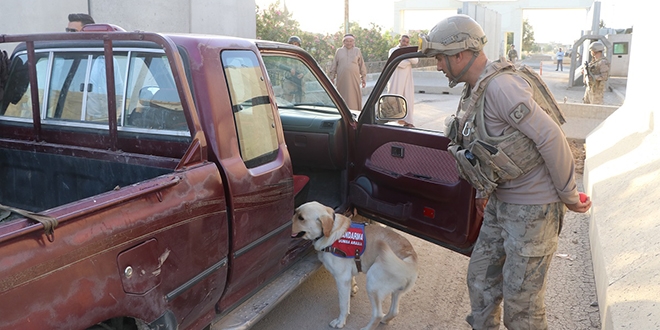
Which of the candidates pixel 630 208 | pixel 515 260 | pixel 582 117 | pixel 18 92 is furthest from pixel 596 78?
pixel 18 92

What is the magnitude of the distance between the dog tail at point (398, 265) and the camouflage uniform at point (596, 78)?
33.2 ft

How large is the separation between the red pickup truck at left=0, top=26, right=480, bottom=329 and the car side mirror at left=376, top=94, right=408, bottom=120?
124mm

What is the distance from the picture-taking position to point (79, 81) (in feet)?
9.71

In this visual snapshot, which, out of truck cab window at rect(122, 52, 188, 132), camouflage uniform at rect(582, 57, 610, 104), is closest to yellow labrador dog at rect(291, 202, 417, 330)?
truck cab window at rect(122, 52, 188, 132)

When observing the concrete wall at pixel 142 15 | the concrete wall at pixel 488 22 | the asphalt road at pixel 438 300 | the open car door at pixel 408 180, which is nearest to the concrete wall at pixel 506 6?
the concrete wall at pixel 488 22

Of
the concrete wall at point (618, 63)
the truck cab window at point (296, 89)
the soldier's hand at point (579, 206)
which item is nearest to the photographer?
the soldier's hand at point (579, 206)

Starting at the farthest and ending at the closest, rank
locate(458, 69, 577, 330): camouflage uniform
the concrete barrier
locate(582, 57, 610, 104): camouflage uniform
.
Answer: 1. locate(582, 57, 610, 104): camouflage uniform
2. the concrete barrier
3. locate(458, 69, 577, 330): camouflage uniform

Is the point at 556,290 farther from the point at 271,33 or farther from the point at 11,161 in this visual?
the point at 271,33

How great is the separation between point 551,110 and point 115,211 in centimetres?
203

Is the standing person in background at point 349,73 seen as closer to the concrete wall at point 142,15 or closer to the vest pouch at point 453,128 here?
the concrete wall at point 142,15

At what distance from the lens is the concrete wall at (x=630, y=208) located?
2670mm

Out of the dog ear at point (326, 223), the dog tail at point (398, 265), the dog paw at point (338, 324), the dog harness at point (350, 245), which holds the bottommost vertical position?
the dog paw at point (338, 324)

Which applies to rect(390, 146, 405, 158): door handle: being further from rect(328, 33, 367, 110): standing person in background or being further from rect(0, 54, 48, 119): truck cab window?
rect(328, 33, 367, 110): standing person in background

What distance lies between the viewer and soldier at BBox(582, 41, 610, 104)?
11.7 meters
